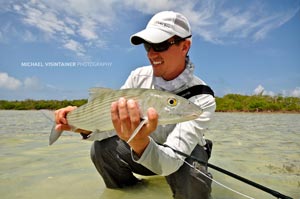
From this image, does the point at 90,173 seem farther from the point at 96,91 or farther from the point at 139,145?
the point at 139,145

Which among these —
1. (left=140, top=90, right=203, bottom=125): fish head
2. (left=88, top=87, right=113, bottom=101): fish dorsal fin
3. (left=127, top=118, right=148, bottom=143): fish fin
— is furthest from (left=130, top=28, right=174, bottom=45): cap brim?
(left=127, top=118, right=148, bottom=143): fish fin

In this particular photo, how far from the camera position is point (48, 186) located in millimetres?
3297

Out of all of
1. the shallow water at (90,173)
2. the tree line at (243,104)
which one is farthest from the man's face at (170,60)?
the tree line at (243,104)

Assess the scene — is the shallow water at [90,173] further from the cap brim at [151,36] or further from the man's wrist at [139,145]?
the cap brim at [151,36]

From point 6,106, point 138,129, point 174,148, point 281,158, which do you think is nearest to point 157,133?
point 174,148

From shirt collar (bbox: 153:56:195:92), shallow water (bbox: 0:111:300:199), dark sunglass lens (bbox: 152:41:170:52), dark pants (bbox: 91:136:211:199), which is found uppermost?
dark sunglass lens (bbox: 152:41:170:52)

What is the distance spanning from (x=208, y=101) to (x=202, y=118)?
0.18 meters

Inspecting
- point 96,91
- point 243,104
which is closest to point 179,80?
point 96,91

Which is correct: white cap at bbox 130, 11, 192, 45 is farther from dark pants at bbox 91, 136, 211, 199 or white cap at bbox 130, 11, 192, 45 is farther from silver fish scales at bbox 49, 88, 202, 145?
dark pants at bbox 91, 136, 211, 199

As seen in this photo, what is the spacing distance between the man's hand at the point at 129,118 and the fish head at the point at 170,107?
68mm

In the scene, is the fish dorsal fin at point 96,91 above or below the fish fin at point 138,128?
above

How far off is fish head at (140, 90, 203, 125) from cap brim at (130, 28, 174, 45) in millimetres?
684

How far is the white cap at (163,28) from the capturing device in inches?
99.6

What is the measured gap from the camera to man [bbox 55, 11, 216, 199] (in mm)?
2089
